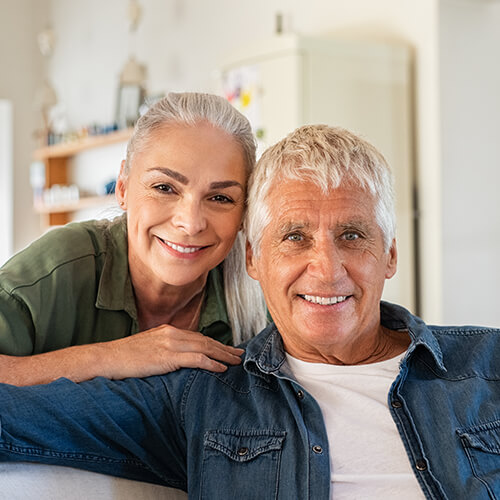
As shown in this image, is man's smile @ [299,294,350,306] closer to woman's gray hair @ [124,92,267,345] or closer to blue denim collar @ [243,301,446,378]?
blue denim collar @ [243,301,446,378]

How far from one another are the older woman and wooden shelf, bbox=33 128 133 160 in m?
3.15

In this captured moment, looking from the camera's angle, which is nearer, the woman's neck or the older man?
the older man

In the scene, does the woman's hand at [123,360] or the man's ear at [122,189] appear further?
the man's ear at [122,189]

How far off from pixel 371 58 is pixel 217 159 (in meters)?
2.00

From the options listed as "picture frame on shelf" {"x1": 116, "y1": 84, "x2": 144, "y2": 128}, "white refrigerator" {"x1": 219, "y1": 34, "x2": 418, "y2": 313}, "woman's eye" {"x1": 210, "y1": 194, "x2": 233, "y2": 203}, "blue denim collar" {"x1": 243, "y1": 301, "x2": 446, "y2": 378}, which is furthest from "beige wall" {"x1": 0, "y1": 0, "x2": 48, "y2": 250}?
"blue denim collar" {"x1": 243, "y1": 301, "x2": 446, "y2": 378}

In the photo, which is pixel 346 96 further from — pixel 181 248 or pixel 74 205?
pixel 74 205

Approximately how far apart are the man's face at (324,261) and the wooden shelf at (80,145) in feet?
11.5

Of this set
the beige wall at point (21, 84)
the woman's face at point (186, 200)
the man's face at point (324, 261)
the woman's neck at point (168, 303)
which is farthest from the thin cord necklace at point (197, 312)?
the beige wall at point (21, 84)

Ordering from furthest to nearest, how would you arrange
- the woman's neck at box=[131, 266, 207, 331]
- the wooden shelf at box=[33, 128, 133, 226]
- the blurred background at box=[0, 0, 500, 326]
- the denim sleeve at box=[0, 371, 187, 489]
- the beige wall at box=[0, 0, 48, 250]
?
1. the beige wall at box=[0, 0, 48, 250]
2. the wooden shelf at box=[33, 128, 133, 226]
3. the blurred background at box=[0, 0, 500, 326]
4. the woman's neck at box=[131, 266, 207, 331]
5. the denim sleeve at box=[0, 371, 187, 489]

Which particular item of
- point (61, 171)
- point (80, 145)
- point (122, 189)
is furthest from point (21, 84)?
point (122, 189)

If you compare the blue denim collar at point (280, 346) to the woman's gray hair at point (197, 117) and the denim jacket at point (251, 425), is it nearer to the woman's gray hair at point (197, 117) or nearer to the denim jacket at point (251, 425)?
the denim jacket at point (251, 425)

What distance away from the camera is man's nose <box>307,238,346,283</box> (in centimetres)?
140

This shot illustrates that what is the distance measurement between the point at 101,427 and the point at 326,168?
23.9 inches

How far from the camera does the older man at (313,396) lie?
1.32 meters
